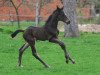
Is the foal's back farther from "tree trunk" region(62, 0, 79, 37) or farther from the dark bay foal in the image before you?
"tree trunk" region(62, 0, 79, 37)

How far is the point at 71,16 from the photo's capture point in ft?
88.9

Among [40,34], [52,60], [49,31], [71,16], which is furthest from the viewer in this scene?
[71,16]

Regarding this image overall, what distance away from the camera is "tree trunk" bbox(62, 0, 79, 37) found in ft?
87.8

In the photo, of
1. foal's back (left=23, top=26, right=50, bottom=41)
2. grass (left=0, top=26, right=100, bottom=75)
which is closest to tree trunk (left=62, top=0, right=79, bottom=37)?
grass (left=0, top=26, right=100, bottom=75)

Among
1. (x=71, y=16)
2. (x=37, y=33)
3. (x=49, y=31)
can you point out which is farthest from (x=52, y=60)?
(x=71, y=16)

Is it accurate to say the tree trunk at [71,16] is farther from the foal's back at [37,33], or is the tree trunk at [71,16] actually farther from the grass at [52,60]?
the foal's back at [37,33]

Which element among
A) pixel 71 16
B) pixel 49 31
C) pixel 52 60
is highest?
pixel 49 31

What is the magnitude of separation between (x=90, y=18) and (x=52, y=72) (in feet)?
94.0

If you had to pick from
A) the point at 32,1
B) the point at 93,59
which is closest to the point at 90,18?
the point at 32,1

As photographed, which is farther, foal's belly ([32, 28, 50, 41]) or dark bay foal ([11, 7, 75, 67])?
foal's belly ([32, 28, 50, 41])

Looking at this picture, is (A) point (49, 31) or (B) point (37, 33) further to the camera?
(B) point (37, 33)

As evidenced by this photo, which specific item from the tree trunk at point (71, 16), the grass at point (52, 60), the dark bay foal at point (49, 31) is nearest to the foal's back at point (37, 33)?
the dark bay foal at point (49, 31)

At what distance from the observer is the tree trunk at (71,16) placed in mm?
26766

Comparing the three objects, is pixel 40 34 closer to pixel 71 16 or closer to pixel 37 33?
pixel 37 33
